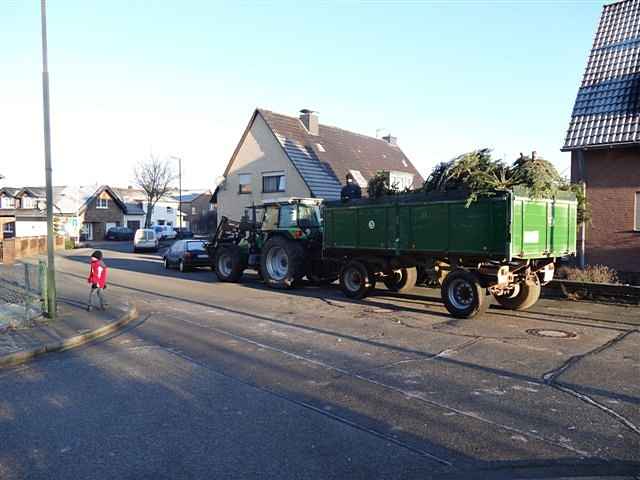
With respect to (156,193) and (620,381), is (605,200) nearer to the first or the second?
(620,381)

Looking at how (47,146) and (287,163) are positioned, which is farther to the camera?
(287,163)

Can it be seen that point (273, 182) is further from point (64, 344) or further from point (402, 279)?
point (64, 344)

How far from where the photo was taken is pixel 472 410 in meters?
5.50

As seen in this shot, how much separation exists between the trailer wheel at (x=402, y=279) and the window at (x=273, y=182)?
44.2 ft

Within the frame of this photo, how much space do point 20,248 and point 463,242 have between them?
29.6 meters

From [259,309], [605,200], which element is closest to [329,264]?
[259,309]

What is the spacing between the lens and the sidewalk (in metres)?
7.99

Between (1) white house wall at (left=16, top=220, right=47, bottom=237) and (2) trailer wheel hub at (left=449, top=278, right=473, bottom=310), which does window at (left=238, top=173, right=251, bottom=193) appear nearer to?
(2) trailer wheel hub at (left=449, top=278, right=473, bottom=310)

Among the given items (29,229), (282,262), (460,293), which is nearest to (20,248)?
(29,229)

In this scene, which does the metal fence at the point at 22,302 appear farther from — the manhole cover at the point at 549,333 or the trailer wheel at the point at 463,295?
the manhole cover at the point at 549,333

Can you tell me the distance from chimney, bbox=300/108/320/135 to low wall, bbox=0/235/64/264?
1728 cm

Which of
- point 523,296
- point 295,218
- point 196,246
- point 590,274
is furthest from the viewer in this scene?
point 196,246

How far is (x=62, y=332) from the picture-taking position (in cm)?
922

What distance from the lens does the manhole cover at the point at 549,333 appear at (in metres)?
9.02
